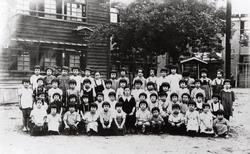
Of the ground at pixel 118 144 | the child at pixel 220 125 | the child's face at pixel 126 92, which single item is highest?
the child's face at pixel 126 92

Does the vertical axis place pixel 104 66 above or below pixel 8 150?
above

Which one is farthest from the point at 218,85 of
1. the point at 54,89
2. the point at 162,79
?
the point at 54,89

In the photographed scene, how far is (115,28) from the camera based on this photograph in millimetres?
14156

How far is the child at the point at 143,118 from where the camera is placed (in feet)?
28.3

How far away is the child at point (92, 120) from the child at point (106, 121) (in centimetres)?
13

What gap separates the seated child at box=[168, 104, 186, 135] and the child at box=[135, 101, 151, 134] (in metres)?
0.55

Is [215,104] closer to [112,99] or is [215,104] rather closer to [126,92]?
[126,92]

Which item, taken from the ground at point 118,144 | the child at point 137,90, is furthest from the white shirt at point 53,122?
the child at point 137,90

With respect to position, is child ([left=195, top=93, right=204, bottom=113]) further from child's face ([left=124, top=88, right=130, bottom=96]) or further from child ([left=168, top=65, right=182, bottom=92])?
child's face ([left=124, top=88, right=130, bottom=96])

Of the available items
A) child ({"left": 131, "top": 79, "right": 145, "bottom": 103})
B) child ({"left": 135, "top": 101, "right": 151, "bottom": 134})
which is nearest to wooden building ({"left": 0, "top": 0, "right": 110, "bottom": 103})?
child ({"left": 131, "top": 79, "right": 145, "bottom": 103})

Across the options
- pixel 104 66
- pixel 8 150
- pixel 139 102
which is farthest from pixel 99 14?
pixel 8 150

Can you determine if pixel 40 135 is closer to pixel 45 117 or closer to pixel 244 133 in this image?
pixel 45 117

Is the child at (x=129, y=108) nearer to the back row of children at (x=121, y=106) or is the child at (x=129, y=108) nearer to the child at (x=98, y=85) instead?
the back row of children at (x=121, y=106)

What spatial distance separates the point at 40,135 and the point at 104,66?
10129 millimetres
